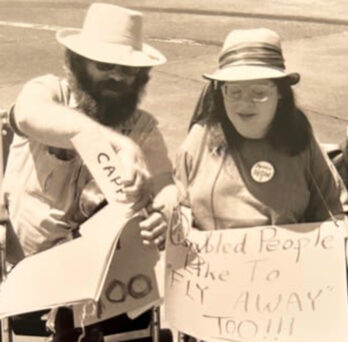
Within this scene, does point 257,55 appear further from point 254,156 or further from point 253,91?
point 254,156

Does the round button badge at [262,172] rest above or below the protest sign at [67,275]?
above

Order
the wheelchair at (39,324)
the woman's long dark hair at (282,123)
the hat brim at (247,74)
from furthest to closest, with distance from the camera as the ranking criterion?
the wheelchair at (39,324) < the woman's long dark hair at (282,123) < the hat brim at (247,74)

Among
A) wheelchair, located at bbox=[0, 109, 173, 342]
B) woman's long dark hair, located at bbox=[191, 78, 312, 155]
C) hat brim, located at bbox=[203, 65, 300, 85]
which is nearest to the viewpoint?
hat brim, located at bbox=[203, 65, 300, 85]

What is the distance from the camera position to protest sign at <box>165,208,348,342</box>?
283cm

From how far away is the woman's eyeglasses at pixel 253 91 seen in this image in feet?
9.04

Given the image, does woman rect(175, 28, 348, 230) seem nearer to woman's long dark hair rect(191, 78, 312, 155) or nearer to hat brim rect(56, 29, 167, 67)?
woman's long dark hair rect(191, 78, 312, 155)

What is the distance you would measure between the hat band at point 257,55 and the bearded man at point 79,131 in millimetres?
251

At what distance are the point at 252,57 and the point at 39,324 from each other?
3.87ft

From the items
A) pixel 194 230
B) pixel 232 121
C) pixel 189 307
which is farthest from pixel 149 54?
pixel 189 307

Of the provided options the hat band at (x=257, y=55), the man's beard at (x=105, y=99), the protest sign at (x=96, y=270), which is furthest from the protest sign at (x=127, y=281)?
the hat band at (x=257, y=55)

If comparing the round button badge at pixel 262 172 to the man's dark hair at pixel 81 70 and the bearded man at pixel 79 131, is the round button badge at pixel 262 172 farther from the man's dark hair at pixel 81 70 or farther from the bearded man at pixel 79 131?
the man's dark hair at pixel 81 70

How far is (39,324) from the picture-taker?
10.5 ft

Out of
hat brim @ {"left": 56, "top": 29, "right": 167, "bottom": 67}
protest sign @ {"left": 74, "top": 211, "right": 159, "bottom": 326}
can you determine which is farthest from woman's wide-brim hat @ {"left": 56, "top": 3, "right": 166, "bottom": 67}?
protest sign @ {"left": 74, "top": 211, "right": 159, "bottom": 326}

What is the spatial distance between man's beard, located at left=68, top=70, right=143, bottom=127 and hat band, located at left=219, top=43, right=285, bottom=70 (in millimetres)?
323
